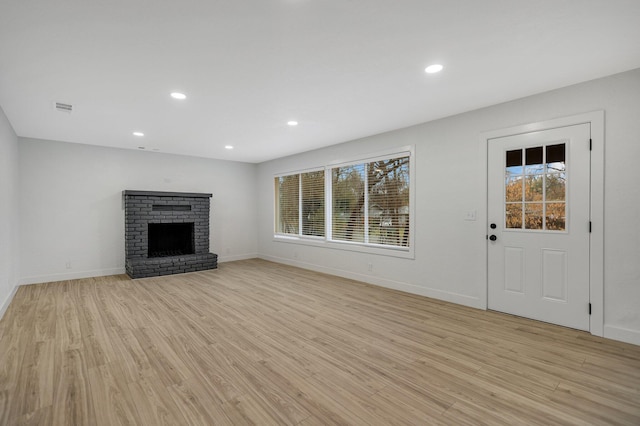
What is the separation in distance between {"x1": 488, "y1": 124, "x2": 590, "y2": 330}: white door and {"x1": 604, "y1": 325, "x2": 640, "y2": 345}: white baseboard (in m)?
0.16

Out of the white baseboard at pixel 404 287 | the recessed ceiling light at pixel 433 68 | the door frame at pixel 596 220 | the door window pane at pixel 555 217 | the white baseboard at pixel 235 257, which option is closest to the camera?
the recessed ceiling light at pixel 433 68

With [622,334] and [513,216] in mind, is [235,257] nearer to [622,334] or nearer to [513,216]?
[513,216]

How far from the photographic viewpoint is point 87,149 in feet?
18.9

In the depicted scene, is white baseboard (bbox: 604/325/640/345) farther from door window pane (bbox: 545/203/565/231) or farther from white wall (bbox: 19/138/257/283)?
white wall (bbox: 19/138/257/283)

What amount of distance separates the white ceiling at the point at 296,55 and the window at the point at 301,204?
8.03 ft

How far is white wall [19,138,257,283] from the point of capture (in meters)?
5.22

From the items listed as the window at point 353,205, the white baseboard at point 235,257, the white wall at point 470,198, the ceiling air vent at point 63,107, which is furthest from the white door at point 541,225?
the white baseboard at point 235,257

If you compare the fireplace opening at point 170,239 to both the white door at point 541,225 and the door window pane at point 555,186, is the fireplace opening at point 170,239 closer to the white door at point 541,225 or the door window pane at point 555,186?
the white door at point 541,225

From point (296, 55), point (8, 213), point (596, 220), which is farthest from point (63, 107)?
point (596, 220)

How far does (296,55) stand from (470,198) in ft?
9.23

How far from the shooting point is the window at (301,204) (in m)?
6.37

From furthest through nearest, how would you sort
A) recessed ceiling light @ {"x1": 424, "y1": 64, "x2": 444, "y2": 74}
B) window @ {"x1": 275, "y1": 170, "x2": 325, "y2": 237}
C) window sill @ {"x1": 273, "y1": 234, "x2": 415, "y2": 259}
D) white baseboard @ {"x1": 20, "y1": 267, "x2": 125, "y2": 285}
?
window @ {"x1": 275, "y1": 170, "x2": 325, "y2": 237}, white baseboard @ {"x1": 20, "y1": 267, "x2": 125, "y2": 285}, window sill @ {"x1": 273, "y1": 234, "x2": 415, "y2": 259}, recessed ceiling light @ {"x1": 424, "y1": 64, "x2": 444, "y2": 74}

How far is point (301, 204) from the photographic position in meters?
6.84

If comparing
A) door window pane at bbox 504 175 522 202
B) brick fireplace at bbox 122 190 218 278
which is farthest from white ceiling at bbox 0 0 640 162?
brick fireplace at bbox 122 190 218 278
